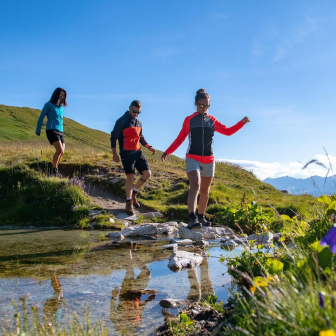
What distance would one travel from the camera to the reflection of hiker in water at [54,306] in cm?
295

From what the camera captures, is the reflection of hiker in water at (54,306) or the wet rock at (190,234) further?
the wet rock at (190,234)

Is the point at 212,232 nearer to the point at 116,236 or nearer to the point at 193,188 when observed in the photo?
the point at 193,188

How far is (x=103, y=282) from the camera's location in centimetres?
413

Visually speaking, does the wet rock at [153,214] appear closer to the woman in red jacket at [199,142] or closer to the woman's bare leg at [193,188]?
the woman in red jacket at [199,142]

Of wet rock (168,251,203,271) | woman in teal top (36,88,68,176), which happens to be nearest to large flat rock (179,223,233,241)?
wet rock (168,251,203,271)

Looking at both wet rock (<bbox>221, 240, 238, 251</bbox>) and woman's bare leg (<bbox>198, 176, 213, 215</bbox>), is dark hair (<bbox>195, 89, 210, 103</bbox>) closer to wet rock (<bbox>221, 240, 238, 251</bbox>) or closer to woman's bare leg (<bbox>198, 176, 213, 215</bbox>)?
woman's bare leg (<bbox>198, 176, 213, 215</bbox>)

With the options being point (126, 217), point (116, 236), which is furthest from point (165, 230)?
point (126, 217)

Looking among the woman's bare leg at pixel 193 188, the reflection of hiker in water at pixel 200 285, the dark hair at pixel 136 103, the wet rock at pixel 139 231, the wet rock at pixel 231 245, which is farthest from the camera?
the dark hair at pixel 136 103

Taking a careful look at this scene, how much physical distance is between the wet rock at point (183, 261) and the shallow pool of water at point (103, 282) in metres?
0.10

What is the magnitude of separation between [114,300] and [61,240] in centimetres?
408

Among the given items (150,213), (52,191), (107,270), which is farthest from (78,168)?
(107,270)

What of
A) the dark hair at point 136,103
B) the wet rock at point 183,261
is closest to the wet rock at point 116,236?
the wet rock at point 183,261

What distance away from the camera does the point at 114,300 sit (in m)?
3.53

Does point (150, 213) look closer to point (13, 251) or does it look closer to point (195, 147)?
point (195, 147)
